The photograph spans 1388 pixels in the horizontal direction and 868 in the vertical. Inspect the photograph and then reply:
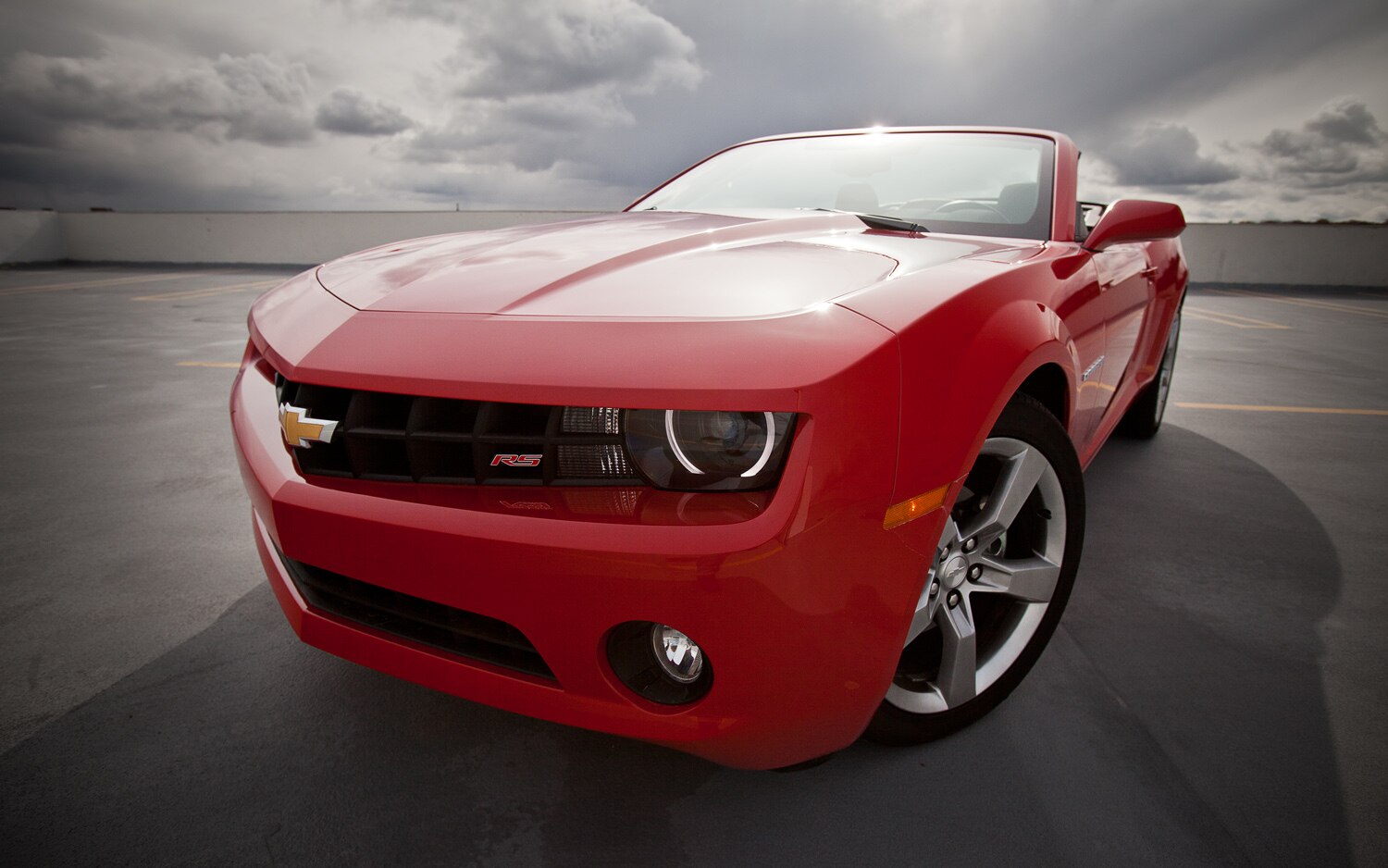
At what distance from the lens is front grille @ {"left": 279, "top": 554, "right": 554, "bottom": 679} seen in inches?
43.6

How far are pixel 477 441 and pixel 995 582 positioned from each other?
104 cm

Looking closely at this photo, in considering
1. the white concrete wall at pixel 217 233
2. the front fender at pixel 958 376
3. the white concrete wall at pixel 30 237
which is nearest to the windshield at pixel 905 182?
the front fender at pixel 958 376

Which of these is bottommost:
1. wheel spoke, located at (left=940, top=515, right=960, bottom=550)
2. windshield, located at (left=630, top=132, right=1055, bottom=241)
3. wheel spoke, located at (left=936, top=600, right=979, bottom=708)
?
wheel spoke, located at (left=936, top=600, right=979, bottom=708)

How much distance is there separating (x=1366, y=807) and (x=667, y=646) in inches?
50.0

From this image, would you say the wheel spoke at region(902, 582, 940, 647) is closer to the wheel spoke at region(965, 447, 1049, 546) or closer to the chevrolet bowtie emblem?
the wheel spoke at region(965, 447, 1049, 546)

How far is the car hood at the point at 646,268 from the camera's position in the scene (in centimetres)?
114

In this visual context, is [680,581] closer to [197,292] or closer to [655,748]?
[655,748]

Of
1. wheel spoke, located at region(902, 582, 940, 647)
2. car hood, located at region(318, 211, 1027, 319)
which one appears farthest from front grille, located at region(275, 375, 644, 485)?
wheel spoke, located at region(902, 582, 940, 647)

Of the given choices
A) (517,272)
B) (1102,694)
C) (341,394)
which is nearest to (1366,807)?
(1102,694)

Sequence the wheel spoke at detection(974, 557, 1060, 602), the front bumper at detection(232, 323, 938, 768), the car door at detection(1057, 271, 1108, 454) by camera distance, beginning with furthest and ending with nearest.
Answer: the car door at detection(1057, 271, 1108, 454) → the wheel spoke at detection(974, 557, 1060, 602) → the front bumper at detection(232, 323, 938, 768)

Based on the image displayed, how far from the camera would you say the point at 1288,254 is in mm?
16609

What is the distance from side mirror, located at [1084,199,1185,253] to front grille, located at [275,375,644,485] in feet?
4.84

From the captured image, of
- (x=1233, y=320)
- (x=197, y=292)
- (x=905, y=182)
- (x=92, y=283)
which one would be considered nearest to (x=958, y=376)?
(x=905, y=182)

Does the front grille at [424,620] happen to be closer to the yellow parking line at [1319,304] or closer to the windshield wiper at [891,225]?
the windshield wiper at [891,225]
